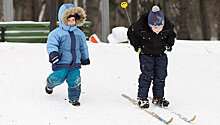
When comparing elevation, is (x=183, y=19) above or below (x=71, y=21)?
above

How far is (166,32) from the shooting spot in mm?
6043

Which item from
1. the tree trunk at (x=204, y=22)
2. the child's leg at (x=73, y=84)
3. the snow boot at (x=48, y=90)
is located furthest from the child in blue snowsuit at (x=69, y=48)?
the tree trunk at (x=204, y=22)

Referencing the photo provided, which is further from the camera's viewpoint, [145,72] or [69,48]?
[145,72]

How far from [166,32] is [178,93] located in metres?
1.54

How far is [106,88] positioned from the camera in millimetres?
7281

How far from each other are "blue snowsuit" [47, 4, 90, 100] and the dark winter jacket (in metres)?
0.80

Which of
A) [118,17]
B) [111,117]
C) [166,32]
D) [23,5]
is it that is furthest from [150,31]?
[118,17]

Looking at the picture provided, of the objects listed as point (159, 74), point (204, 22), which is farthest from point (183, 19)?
point (159, 74)

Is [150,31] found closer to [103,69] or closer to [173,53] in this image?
[103,69]

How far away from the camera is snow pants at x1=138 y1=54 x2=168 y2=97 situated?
19.6 feet

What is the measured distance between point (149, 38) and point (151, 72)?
52 cm

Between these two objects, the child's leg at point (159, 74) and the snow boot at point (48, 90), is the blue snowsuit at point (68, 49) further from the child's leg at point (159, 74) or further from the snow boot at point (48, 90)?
the child's leg at point (159, 74)

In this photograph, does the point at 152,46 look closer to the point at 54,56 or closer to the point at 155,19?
the point at 155,19

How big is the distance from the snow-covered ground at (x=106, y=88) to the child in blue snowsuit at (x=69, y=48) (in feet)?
1.14
